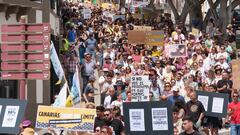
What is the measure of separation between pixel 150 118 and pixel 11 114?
7.33 feet

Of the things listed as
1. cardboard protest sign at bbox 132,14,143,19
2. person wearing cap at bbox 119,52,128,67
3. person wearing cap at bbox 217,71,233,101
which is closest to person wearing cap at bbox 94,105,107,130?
person wearing cap at bbox 217,71,233,101

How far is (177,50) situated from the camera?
26.2 m

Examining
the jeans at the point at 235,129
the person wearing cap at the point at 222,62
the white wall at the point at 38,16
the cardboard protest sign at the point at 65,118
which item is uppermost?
the white wall at the point at 38,16

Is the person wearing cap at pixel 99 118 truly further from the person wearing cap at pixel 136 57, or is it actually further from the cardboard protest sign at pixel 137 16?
the cardboard protest sign at pixel 137 16

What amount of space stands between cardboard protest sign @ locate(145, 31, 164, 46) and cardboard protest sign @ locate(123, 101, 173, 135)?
51.5 ft

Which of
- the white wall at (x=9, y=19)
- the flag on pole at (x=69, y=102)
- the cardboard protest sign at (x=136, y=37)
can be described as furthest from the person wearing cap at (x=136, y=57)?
the flag on pole at (x=69, y=102)

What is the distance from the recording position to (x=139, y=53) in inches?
1105

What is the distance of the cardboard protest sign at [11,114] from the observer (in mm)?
12375

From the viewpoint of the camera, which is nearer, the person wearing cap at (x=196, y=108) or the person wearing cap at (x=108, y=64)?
the person wearing cap at (x=196, y=108)

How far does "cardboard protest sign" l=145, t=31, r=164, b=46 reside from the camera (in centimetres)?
2889

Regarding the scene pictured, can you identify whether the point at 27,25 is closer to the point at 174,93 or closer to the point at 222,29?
the point at 174,93

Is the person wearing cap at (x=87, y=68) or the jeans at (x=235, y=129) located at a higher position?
the person wearing cap at (x=87, y=68)

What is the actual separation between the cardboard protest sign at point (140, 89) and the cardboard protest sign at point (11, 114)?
516 centimetres

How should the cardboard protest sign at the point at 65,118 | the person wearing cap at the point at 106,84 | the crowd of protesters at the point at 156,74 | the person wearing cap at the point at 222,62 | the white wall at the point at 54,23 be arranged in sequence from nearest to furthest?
the cardboard protest sign at the point at 65,118 → the crowd of protesters at the point at 156,74 → the person wearing cap at the point at 106,84 → the person wearing cap at the point at 222,62 → the white wall at the point at 54,23
